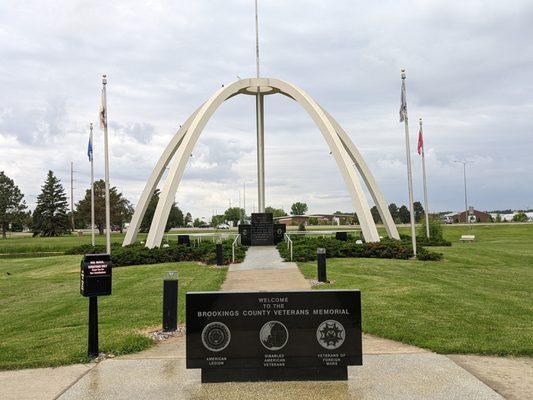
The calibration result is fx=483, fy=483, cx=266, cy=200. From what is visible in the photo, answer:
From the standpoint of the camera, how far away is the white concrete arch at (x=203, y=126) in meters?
24.1

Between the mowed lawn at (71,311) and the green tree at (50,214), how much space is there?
5600 centimetres

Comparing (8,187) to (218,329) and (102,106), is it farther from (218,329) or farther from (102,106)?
(218,329)

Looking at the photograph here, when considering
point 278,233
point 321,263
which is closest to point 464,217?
point 278,233

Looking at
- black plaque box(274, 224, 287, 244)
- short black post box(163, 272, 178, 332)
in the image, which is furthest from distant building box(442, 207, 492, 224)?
short black post box(163, 272, 178, 332)

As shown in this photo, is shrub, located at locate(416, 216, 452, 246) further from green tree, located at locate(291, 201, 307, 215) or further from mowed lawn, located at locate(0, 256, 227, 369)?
green tree, located at locate(291, 201, 307, 215)

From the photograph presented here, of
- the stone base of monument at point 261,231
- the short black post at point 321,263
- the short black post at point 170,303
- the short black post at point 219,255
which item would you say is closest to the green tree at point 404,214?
the stone base of monument at point 261,231

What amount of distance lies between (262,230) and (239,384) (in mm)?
22170

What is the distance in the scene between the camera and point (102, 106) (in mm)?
19484

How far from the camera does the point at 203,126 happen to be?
90.8 feet

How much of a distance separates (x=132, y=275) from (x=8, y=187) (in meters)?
67.6

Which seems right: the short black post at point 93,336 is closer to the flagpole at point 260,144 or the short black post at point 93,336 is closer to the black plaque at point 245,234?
the black plaque at point 245,234

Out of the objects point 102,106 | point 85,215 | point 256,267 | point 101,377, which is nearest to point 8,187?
point 85,215

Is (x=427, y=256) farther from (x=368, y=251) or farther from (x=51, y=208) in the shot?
(x=51, y=208)

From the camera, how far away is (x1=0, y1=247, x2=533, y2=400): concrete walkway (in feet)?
16.1
